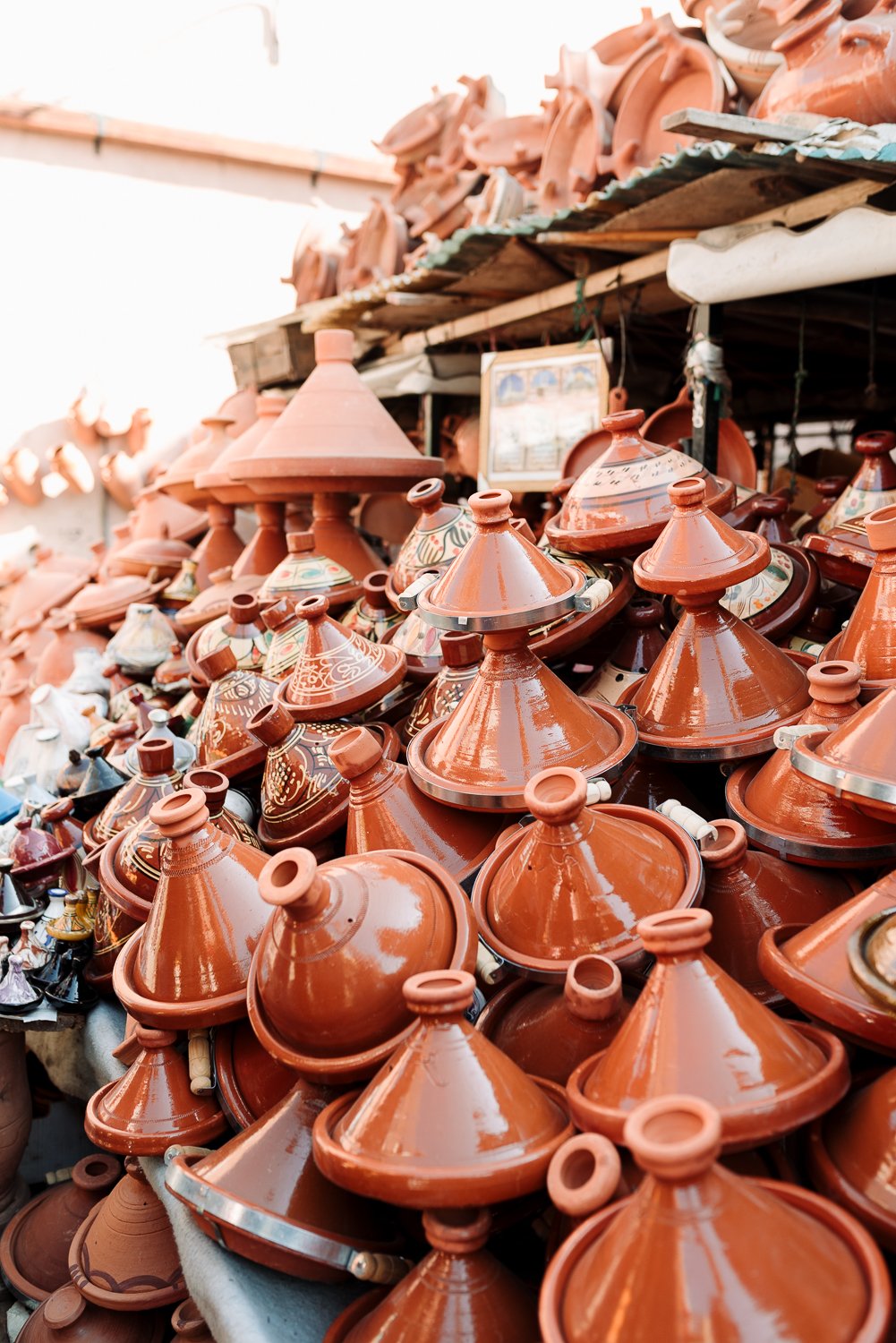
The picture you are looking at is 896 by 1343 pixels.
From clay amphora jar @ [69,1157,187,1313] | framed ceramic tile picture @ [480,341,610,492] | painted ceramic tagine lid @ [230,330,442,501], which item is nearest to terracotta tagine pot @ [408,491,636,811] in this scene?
clay amphora jar @ [69,1157,187,1313]

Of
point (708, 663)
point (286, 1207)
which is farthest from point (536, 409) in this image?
point (286, 1207)

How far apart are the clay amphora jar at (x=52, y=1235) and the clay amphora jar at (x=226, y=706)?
101 centimetres

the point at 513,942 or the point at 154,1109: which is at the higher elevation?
the point at 513,942

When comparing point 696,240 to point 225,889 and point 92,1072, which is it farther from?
point 92,1072

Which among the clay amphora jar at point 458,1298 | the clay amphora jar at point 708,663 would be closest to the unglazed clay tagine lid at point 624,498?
the clay amphora jar at point 708,663

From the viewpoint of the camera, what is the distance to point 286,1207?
133cm

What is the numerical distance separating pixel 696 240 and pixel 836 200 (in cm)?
53

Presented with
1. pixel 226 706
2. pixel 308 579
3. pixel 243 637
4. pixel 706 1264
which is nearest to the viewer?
pixel 706 1264

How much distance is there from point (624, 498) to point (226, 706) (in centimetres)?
118

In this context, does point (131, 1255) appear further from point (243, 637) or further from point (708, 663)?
point (243, 637)

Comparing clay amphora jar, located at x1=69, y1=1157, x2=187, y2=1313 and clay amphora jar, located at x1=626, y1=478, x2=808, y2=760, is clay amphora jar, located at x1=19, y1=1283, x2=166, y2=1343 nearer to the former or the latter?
clay amphora jar, located at x1=69, y1=1157, x2=187, y2=1313

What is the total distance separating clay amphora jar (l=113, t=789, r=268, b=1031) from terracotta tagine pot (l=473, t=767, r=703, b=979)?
434mm

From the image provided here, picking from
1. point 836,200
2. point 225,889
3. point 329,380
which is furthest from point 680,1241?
point 329,380

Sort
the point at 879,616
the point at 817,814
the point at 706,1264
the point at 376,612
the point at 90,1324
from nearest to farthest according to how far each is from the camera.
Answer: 1. the point at 706,1264
2. the point at 817,814
3. the point at 879,616
4. the point at 90,1324
5. the point at 376,612
